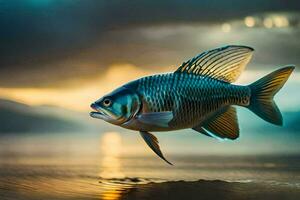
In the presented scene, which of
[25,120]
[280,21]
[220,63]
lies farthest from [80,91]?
[280,21]

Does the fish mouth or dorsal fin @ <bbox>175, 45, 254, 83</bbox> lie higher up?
dorsal fin @ <bbox>175, 45, 254, 83</bbox>

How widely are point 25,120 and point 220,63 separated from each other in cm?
89

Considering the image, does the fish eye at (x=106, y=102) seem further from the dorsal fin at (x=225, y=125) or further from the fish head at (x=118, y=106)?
the dorsal fin at (x=225, y=125)

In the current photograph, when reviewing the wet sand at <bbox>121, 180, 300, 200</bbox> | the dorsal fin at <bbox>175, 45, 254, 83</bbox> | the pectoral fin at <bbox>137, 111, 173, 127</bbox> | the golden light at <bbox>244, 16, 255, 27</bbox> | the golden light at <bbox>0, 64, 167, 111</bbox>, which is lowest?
the wet sand at <bbox>121, 180, 300, 200</bbox>

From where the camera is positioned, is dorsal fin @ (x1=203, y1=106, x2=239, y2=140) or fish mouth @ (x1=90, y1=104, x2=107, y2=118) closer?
fish mouth @ (x1=90, y1=104, x2=107, y2=118)

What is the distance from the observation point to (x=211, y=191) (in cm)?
256

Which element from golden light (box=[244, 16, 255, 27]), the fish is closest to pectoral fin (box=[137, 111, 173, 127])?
the fish

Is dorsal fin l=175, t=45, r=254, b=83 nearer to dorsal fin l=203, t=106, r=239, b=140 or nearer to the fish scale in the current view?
the fish scale

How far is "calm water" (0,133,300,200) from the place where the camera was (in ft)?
8.48

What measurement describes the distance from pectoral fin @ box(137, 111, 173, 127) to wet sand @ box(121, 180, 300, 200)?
0.27 m

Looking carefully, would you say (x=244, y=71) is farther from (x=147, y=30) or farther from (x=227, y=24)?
(x=147, y=30)

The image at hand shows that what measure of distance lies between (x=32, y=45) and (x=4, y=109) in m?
0.31

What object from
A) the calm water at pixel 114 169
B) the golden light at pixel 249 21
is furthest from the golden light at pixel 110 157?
the golden light at pixel 249 21

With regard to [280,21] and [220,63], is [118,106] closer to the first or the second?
→ [220,63]
